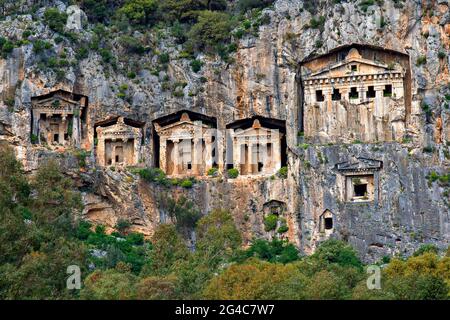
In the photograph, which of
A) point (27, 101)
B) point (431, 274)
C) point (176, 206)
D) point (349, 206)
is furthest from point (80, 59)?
point (431, 274)

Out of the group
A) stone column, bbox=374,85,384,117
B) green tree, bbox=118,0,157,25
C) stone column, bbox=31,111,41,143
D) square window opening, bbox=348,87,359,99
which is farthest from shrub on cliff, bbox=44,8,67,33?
stone column, bbox=374,85,384,117

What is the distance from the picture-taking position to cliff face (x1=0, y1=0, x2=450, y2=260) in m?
91.2

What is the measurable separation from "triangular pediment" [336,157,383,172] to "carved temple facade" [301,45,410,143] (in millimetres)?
2614

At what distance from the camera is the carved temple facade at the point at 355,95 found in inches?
3708

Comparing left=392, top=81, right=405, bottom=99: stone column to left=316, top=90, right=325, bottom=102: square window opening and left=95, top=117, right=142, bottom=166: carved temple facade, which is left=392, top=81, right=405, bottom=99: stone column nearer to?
left=316, top=90, right=325, bottom=102: square window opening

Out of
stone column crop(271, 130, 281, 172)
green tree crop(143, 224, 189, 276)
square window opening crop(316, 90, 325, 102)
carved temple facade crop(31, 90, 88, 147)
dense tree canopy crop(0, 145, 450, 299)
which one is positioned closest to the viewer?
dense tree canopy crop(0, 145, 450, 299)


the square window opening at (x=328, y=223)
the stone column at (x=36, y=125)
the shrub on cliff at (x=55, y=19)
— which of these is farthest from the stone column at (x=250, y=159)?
the shrub on cliff at (x=55, y=19)

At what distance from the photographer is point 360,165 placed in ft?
302

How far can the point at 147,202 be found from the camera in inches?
3765

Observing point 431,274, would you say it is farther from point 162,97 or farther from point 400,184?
point 162,97

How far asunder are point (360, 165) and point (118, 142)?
15.2m

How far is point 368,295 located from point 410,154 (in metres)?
22.6

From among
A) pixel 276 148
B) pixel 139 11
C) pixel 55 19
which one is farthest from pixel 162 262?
pixel 139 11

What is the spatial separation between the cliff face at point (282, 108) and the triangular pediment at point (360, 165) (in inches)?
7.7
